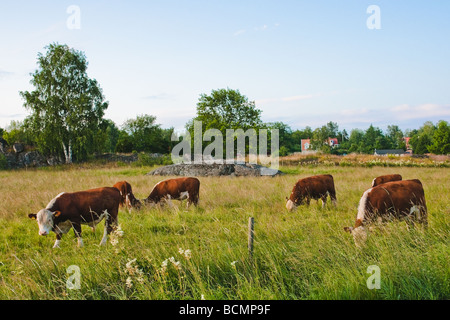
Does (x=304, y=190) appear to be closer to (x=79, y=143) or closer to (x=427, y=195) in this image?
(x=427, y=195)

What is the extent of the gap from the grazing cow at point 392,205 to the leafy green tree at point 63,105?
32292mm

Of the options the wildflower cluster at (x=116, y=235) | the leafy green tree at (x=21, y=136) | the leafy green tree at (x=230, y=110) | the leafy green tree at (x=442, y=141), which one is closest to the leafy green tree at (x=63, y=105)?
the leafy green tree at (x=21, y=136)

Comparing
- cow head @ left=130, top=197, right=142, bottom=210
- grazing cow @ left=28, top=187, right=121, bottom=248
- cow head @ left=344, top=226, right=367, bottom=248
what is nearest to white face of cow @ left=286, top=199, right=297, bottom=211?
cow head @ left=344, top=226, right=367, bottom=248

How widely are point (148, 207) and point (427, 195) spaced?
32.0ft

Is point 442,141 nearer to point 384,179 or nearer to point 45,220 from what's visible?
point 384,179

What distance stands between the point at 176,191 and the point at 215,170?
38.5ft

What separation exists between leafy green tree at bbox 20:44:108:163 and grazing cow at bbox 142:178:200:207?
26174 millimetres

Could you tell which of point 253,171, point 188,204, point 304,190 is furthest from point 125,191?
point 253,171

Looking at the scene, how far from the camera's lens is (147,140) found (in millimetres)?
60344

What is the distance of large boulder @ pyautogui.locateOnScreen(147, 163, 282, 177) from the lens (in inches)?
867

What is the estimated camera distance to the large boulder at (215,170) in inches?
867

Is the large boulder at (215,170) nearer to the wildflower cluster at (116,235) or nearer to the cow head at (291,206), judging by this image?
the cow head at (291,206)

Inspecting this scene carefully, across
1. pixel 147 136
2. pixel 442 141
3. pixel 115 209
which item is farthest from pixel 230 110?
pixel 442 141
